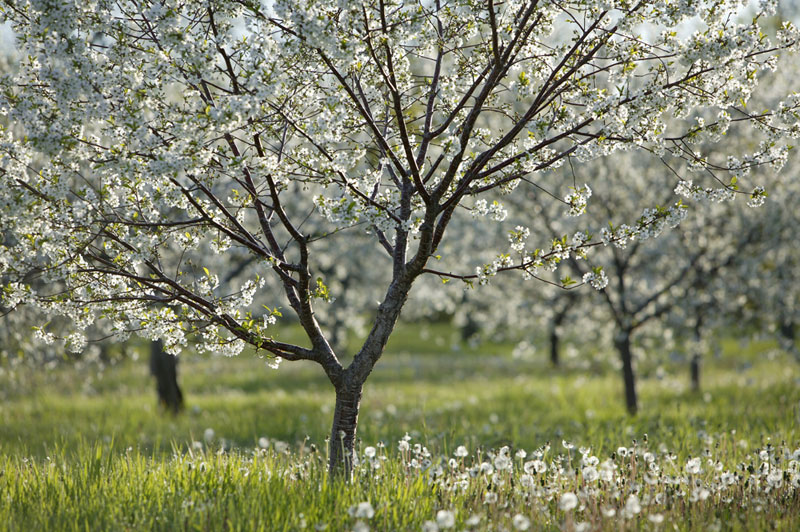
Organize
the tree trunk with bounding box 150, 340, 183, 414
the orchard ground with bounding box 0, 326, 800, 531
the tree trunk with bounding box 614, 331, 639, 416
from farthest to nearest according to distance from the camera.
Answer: the tree trunk with bounding box 150, 340, 183, 414 → the tree trunk with bounding box 614, 331, 639, 416 → the orchard ground with bounding box 0, 326, 800, 531

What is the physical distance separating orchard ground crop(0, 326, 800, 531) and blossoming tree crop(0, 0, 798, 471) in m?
0.82

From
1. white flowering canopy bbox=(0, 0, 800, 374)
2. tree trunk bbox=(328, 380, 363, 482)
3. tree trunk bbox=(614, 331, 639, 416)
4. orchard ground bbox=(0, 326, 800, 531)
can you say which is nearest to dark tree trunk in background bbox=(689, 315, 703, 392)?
orchard ground bbox=(0, 326, 800, 531)

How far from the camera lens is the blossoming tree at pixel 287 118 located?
380 cm

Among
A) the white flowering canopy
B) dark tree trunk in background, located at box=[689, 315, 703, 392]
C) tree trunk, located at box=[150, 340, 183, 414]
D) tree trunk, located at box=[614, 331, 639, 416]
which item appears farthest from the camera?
dark tree trunk in background, located at box=[689, 315, 703, 392]

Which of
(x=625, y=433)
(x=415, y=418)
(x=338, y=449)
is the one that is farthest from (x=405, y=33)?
(x=415, y=418)

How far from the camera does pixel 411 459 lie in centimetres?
603

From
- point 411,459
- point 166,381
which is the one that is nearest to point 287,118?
point 411,459

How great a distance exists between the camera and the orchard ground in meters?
4.22

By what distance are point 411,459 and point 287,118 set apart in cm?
353

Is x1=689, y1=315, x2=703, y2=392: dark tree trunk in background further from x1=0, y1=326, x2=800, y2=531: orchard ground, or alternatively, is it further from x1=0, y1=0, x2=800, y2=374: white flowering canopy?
x1=0, y1=0, x2=800, y2=374: white flowering canopy

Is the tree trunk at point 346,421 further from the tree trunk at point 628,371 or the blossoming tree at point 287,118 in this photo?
the tree trunk at point 628,371

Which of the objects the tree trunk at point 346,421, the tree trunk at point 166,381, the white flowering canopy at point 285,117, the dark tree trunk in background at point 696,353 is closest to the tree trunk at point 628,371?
the dark tree trunk in background at point 696,353

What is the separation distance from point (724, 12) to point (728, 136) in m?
9.86

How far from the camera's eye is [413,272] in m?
4.78
